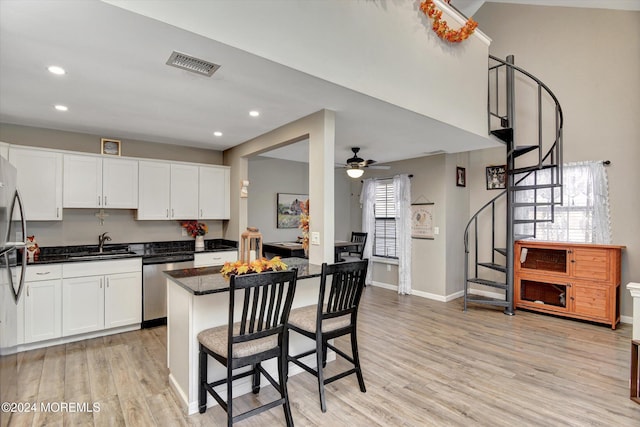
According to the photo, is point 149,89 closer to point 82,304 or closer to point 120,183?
point 120,183

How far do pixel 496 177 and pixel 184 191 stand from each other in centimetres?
511

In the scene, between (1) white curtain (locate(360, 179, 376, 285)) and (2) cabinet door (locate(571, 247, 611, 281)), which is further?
(1) white curtain (locate(360, 179, 376, 285))

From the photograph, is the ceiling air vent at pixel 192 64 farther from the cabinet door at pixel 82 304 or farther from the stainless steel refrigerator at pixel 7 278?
the cabinet door at pixel 82 304

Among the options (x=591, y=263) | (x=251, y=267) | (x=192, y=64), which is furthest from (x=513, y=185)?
(x=192, y=64)

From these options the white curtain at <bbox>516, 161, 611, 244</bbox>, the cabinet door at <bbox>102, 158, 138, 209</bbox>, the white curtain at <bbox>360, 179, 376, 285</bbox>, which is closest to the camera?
the cabinet door at <bbox>102, 158, 138, 209</bbox>

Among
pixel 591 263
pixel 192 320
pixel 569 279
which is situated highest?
pixel 591 263

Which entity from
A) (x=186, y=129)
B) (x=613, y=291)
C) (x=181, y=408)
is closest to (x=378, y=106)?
(x=186, y=129)

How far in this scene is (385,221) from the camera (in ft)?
21.6

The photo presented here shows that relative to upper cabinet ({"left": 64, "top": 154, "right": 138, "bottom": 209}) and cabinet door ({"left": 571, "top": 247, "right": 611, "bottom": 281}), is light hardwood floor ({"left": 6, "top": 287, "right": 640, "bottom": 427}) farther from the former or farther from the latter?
upper cabinet ({"left": 64, "top": 154, "right": 138, "bottom": 209})

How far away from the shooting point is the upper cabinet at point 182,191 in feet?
14.4

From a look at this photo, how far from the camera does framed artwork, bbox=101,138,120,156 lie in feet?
13.9

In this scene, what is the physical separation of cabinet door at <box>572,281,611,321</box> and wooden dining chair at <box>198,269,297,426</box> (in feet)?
14.3

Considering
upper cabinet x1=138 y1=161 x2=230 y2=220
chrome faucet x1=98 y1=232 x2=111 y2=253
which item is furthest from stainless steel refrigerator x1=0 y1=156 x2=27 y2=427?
upper cabinet x1=138 y1=161 x2=230 y2=220

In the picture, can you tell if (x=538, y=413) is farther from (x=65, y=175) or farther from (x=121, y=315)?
(x=65, y=175)
